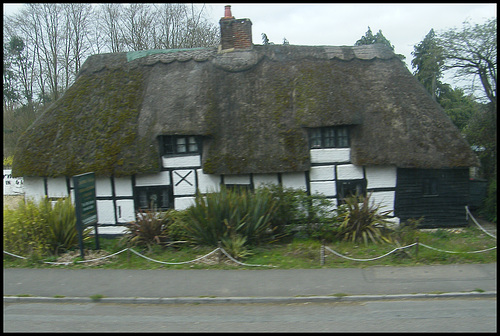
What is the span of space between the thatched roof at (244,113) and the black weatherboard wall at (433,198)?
65cm

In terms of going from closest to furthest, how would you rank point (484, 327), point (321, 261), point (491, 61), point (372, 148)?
point (484, 327) → point (321, 261) → point (372, 148) → point (491, 61)

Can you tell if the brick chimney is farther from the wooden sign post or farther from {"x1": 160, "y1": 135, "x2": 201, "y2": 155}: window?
the wooden sign post

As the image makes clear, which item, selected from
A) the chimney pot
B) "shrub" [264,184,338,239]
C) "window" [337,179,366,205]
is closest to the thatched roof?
"window" [337,179,366,205]

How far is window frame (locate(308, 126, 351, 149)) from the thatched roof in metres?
0.35

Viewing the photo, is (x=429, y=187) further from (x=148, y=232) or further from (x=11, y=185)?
(x=11, y=185)

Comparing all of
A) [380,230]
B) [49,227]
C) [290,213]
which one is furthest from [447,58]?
[49,227]

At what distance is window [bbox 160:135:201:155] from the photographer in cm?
1384

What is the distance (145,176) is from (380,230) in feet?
24.3

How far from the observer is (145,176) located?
45.3 ft

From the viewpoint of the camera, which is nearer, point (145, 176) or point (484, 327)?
point (484, 327)

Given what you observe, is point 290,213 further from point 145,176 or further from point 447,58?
point 447,58

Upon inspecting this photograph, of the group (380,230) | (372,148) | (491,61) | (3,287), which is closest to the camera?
(3,287)

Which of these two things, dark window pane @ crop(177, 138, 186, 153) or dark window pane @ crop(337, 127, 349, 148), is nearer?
dark window pane @ crop(337, 127, 349, 148)

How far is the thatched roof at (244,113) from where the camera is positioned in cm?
1320
